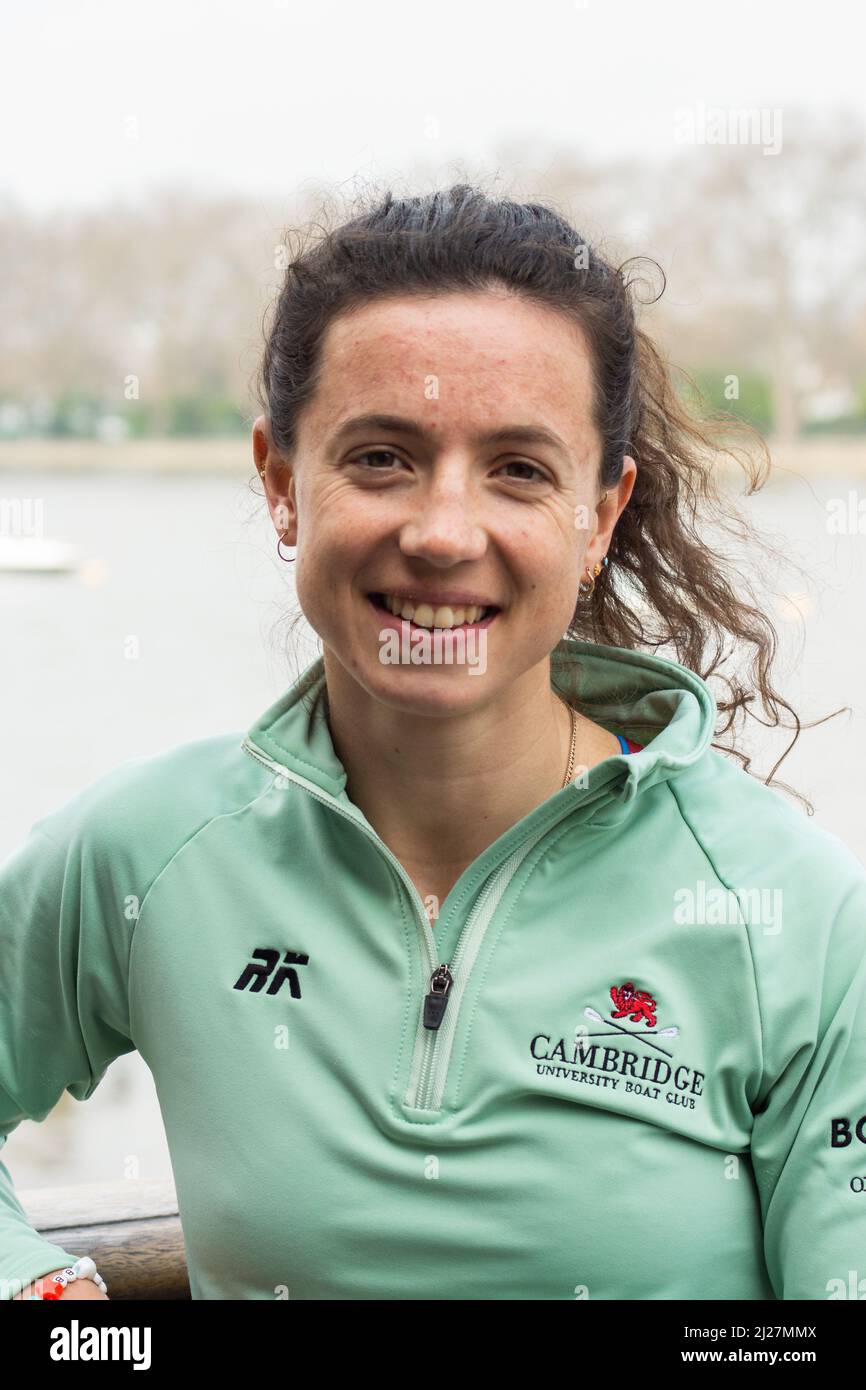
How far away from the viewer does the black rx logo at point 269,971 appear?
145cm

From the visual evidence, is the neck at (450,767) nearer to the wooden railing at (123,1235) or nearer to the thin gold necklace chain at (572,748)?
the thin gold necklace chain at (572,748)

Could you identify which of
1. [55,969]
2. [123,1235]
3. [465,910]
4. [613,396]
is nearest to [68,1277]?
[55,969]

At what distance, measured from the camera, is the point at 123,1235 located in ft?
6.11

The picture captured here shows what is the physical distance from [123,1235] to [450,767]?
0.77 m

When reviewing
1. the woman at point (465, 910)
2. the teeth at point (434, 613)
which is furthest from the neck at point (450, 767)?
the teeth at point (434, 613)

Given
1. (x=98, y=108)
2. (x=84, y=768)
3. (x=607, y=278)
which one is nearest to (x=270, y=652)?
(x=607, y=278)

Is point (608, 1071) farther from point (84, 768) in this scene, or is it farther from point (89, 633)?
point (89, 633)

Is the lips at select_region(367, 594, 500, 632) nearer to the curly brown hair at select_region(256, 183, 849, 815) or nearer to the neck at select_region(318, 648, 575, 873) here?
the neck at select_region(318, 648, 575, 873)

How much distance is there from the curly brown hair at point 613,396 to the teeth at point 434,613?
23cm

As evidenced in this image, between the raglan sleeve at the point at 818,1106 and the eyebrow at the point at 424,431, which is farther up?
the eyebrow at the point at 424,431

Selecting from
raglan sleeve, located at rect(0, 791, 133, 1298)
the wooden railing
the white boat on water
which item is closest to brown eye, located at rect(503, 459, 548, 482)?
raglan sleeve, located at rect(0, 791, 133, 1298)

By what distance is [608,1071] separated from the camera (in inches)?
54.3

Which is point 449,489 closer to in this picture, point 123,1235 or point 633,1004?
point 633,1004
